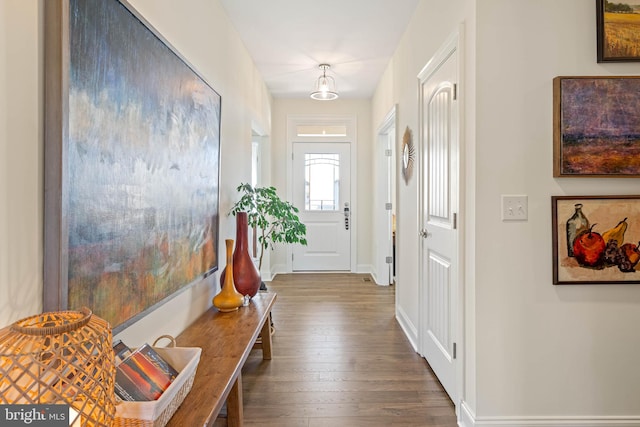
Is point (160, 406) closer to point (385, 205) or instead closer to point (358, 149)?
point (385, 205)

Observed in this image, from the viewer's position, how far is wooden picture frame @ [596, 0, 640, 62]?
1689 mm

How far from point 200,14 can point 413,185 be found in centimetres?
187

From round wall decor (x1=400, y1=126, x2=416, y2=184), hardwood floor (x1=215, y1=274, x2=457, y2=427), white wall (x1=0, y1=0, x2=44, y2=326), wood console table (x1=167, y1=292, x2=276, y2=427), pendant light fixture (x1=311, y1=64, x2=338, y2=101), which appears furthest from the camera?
pendant light fixture (x1=311, y1=64, x2=338, y2=101)

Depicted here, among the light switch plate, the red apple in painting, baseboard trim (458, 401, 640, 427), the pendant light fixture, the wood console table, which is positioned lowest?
baseboard trim (458, 401, 640, 427)

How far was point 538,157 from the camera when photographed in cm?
171

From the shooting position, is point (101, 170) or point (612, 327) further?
point (612, 327)

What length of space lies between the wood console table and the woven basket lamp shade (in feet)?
1.28

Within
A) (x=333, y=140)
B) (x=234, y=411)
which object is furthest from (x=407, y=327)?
(x=333, y=140)

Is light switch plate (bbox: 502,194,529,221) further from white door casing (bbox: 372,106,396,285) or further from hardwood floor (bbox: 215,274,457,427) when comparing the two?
white door casing (bbox: 372,106,396,285)

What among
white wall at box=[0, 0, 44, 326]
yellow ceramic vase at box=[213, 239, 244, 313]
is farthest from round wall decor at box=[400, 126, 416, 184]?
white wall at box=[0, 0, 44, 326]

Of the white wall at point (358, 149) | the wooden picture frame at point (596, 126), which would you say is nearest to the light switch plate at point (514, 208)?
the wooden picture frame at point (596, 126)

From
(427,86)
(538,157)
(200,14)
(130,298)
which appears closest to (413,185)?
(427,86)

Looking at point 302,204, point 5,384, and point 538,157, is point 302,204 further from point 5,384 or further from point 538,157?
point 5,384

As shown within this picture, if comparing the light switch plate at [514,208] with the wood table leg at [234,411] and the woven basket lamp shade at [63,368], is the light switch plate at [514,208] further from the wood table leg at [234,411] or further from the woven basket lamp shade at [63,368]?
the woven basket lamp shade at [63,368]
